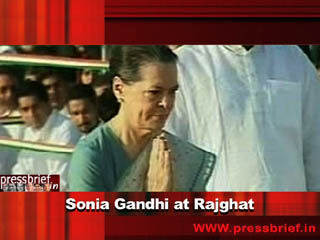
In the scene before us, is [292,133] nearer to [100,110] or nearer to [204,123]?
[204,123]

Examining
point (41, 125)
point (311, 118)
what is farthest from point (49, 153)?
point (311, 118)

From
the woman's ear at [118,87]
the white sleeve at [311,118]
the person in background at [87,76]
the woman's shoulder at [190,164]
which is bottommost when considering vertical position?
the woman's shoulder at [190,164]

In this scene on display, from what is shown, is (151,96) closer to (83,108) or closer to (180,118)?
(180,118)

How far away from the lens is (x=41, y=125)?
383 cm

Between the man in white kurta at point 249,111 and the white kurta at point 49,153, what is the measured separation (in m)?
0.50

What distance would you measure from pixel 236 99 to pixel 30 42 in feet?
3.41

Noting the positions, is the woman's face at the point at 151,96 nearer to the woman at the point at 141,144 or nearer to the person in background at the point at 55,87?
the woman at the point at 141,144

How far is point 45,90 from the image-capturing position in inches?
151

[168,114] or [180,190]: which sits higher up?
[168,114]

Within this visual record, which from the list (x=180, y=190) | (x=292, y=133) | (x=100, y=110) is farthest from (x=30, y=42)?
(x=292, y=133)

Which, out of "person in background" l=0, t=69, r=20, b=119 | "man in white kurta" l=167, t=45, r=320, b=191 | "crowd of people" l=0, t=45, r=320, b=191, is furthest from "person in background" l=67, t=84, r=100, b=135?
"man in white kurta" l=167, t=45, r=320, b=191

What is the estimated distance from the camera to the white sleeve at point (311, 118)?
3867mm

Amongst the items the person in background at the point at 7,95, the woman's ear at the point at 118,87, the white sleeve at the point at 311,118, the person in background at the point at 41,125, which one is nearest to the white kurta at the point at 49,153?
the person in background at the point at 41,125

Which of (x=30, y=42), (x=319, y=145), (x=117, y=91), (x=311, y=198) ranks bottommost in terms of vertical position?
(x=311, y=198)
